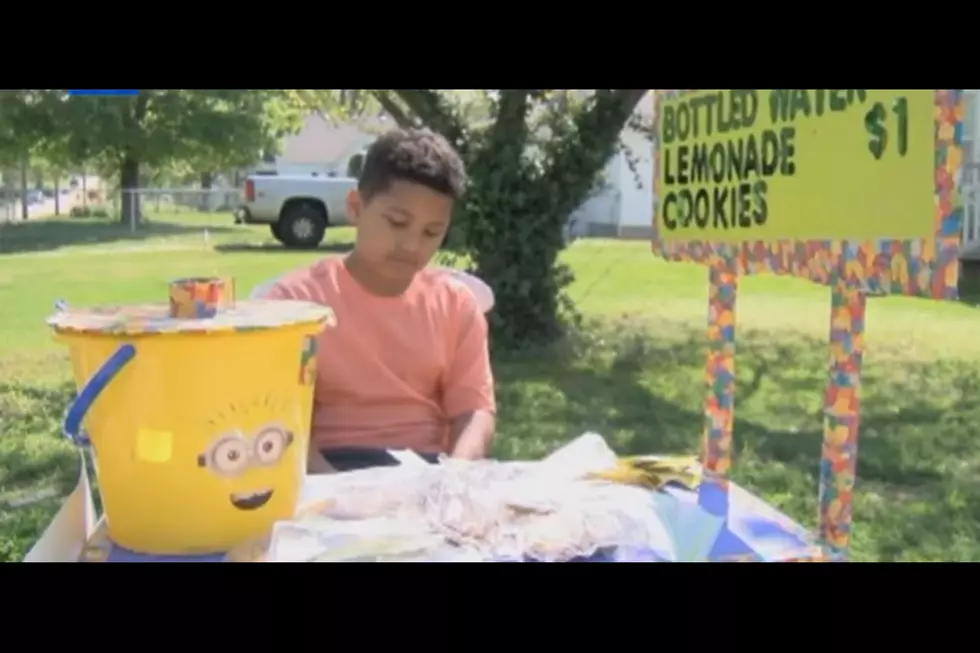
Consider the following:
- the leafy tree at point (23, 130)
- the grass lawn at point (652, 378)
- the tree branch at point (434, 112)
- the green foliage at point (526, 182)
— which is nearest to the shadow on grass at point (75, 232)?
the grass lawn at point (652, 378)

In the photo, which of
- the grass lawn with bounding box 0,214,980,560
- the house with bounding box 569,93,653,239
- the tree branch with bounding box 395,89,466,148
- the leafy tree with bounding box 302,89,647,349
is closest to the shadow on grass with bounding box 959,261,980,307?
the grass lawn with bounding box 0,214,980,560

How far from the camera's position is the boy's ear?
1.52 metres

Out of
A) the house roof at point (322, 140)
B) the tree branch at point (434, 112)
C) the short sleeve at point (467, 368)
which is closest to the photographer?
the short sleeve at point (467, 368)

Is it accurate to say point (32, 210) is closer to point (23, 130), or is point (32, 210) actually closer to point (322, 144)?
point (23, 130)

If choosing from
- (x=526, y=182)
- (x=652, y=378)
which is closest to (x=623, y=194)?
(x=526, y=182)

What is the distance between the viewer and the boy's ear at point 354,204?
1524 millimetres

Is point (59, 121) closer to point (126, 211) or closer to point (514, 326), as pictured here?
point (126, 211)

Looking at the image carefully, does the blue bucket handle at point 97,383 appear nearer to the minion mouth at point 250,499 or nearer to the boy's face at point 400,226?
the minion mouth at point 250,499

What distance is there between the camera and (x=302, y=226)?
2771mm

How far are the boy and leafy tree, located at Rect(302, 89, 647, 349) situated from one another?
8.50 ft

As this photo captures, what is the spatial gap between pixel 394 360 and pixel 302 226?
4.24 feet
